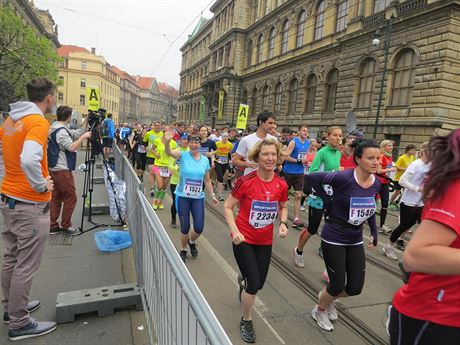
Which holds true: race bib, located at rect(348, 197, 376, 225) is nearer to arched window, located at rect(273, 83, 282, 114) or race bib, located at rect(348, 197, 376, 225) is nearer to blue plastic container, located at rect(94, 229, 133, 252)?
blue plastic container, located at rect(94, 229, 133, 252)

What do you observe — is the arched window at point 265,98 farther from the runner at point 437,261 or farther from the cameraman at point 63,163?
the runner at point 437,261

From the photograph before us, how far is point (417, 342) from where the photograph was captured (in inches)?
63.6

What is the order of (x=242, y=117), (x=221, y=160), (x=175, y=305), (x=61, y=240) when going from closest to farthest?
(x=175, y=305) < (x=61, y=240) < (x=221, y=160) < (x=242, y=117)

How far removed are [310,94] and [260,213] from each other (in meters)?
28.6

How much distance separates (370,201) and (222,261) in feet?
8.76

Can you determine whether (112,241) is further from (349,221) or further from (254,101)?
(254,101)

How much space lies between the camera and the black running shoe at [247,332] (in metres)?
3.30

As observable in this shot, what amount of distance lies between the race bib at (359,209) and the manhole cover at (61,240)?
4.31 m

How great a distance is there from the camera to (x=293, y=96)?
107 feet

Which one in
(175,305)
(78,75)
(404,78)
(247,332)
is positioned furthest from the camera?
(78,75)

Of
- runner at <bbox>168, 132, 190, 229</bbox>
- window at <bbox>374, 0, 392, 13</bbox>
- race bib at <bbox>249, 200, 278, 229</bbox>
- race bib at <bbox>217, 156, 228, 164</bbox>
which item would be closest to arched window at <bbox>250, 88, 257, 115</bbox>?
window at <bbox>374, 0, 392, 13</bbox>

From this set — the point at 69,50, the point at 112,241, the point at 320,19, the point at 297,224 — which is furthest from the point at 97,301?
the point at 69,50

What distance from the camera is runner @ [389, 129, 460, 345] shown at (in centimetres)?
140

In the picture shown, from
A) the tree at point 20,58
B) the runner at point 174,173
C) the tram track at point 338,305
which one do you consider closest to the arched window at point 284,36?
the tree at point 20,58
